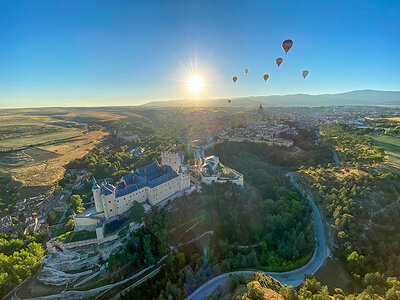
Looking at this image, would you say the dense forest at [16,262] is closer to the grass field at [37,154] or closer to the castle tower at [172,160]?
the grass field at [37,154]

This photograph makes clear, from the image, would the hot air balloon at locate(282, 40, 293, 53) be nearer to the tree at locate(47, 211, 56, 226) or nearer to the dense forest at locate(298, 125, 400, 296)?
the dense forest at locate(298, 125, 400, 296)

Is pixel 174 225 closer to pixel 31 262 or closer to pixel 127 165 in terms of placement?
pixel 31 262

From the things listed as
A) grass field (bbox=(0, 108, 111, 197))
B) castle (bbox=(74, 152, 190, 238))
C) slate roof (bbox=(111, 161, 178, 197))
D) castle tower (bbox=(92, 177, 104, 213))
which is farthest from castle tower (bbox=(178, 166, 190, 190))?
grass field (bbox=(0, 108, 111, 197))

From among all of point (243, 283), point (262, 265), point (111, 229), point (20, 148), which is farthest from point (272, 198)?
point (20, 148)

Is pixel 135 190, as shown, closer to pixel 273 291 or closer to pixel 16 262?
pixel 16 262

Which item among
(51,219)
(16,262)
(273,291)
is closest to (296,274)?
(273,291)

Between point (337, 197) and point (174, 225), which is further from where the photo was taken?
point (337, 197)
